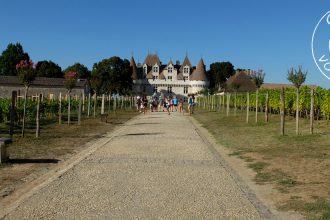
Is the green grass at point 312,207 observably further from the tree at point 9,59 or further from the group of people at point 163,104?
the tree at point 9,59

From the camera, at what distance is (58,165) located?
1126 centimetres

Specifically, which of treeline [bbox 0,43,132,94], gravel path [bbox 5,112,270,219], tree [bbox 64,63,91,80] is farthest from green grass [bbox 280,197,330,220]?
tree [bbox 64,63,91,80]

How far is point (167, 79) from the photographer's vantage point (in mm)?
129875

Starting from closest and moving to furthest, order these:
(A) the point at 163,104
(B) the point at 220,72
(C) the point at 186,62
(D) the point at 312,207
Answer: (D) the point at 312,207 < (A) the point at 163,104 < (C) the point at 186,62 < (B) the point at 220,72

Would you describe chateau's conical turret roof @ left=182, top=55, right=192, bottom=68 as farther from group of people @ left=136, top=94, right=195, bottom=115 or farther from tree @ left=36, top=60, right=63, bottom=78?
group of people @ left=136, top=94, right=195, bottom=115

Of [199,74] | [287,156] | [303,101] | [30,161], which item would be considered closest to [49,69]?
[199,74]

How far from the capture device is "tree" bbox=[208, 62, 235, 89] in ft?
451

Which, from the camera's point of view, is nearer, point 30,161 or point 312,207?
point 312,207

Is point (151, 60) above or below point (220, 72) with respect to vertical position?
above

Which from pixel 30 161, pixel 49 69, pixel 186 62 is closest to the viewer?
pixel 30 161

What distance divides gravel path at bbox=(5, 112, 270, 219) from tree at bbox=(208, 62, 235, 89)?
412 ft

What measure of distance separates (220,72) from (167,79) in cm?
1736

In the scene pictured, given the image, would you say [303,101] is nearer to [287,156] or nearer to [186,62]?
[287,156]

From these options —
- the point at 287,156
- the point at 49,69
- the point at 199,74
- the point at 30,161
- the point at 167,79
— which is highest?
the point at 199,74
